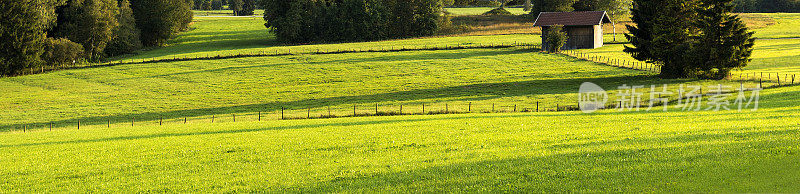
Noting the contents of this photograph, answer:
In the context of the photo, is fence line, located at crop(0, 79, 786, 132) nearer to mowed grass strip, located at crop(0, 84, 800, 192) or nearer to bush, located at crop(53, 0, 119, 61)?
mowed grass strip, located at crop(0, 84, 800, 192)

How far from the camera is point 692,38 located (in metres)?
52.1

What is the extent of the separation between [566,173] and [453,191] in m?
3.11

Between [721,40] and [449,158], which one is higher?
[721,40]

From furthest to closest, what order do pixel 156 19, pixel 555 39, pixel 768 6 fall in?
pixel 768 6 < pixel 156 19 < pixel 555 39

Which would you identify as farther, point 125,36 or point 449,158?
point 125,36

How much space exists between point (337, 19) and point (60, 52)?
44.7m

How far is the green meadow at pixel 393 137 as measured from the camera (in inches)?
596

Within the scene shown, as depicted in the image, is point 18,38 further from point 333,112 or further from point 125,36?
point 333,112

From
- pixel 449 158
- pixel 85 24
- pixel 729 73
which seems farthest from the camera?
pixel 85 24

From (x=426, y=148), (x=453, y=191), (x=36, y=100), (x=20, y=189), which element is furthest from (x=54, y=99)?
(x=453, y=191)

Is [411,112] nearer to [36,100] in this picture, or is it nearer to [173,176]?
[173,176]

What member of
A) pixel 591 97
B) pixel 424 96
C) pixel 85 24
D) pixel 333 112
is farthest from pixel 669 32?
pixel 85 24

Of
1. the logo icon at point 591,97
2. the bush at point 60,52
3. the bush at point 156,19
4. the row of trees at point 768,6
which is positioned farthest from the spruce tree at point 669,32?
the row of trees at point 768,6

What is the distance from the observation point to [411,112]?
39.8 meters
